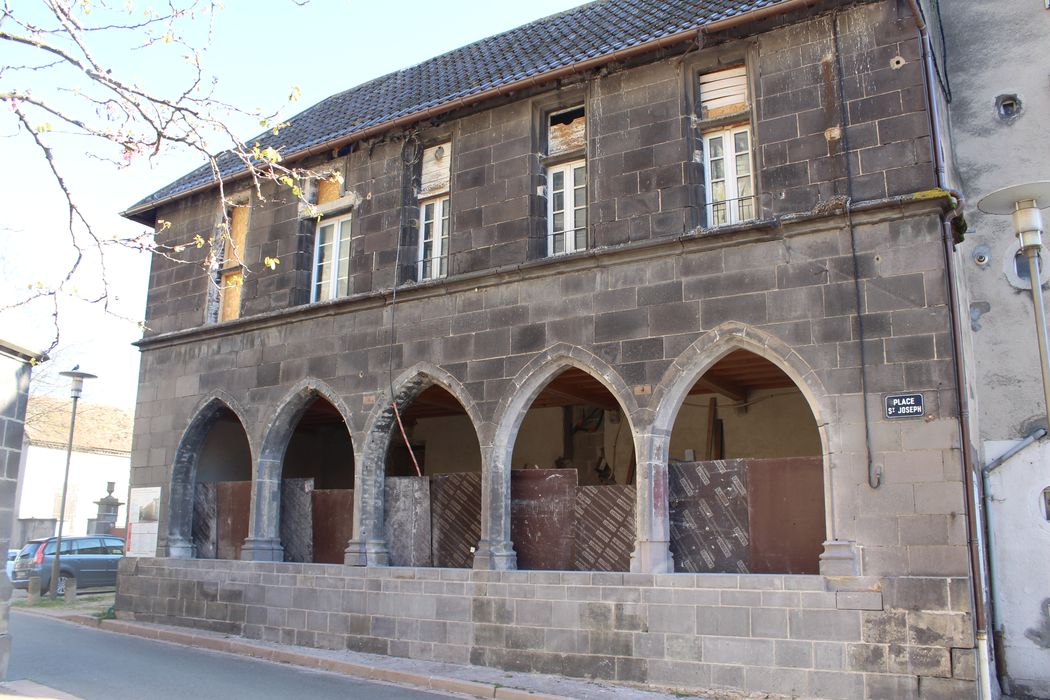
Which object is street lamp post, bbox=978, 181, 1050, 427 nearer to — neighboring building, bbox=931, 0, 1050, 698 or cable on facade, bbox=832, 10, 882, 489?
cable on facade, bbox=832, 10, 882, 489

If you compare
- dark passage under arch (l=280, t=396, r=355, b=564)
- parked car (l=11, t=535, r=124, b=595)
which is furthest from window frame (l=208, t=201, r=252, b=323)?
parked car (l=11, t=535, r=124, b=595)

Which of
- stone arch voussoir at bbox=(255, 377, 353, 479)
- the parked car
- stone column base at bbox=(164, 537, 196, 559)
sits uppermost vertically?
stone arch voussoir at bbox=(255, 377, 353, 479)

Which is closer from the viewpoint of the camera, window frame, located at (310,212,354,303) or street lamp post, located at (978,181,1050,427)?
street lamp post, located at (978,181,1050,427)

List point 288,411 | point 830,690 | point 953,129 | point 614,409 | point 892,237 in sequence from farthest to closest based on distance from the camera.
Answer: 1. point 614,409
2. point 288,411
3. point 953,129
4. point 892,237
5. point 830,690

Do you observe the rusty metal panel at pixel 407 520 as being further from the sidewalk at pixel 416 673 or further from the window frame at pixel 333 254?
the window frame at pixel 333 254

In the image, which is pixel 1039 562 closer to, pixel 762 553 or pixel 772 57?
pixel 762 553

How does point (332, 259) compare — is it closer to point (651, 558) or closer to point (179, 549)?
point (179, 549)

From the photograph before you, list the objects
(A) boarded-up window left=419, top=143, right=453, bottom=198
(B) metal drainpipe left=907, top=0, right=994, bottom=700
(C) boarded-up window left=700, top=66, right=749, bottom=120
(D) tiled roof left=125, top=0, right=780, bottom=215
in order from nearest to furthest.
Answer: (B) metal drainpipe left=907, top=0, right=994, bottom=700 < (C) boarded-up window left=700, top=66, right=749, bottom=120 < (D) tiled roof left=125, top=0, right=780, bottom=215 < (A) boarded-up window left=419, top=143, right=453, bottom=198

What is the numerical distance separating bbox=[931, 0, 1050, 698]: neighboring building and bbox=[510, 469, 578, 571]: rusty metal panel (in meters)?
4.72

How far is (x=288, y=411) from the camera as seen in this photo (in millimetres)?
12875

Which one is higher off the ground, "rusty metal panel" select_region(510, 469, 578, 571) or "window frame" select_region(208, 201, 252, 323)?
"window frame" select_region(208, 201, 252, 323)

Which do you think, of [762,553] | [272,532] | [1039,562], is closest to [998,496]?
[1039,562]

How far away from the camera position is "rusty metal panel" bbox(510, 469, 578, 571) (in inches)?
413

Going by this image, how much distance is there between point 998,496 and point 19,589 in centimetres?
1978
